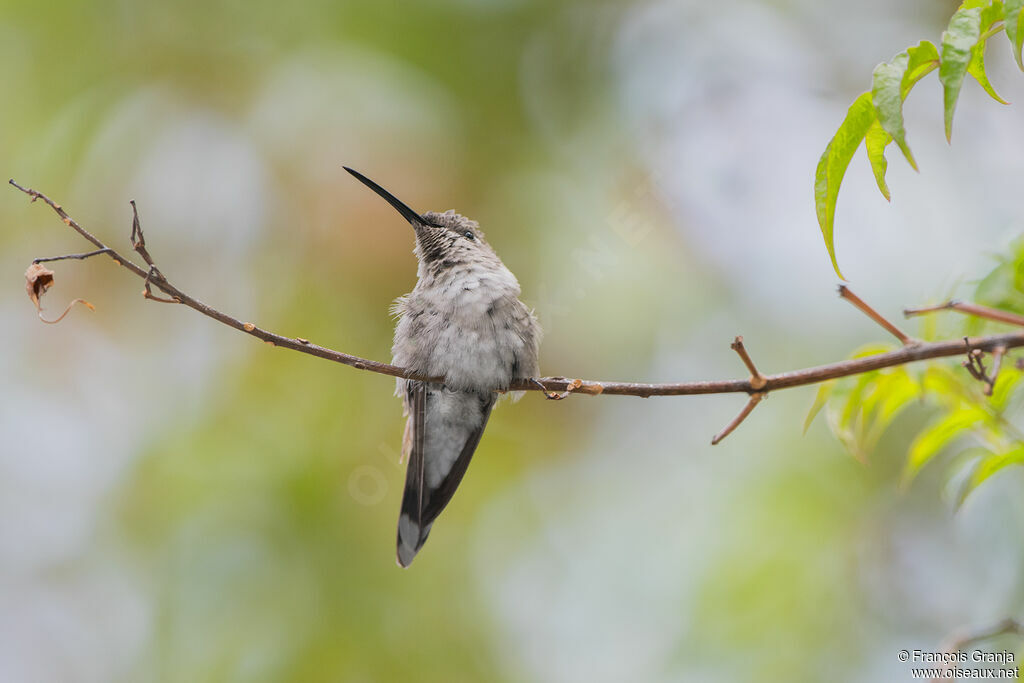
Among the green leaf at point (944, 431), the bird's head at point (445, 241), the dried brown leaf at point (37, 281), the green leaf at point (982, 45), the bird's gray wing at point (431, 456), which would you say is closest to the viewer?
the green leaf at point (982, 45)

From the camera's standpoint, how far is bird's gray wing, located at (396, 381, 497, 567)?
3.73m

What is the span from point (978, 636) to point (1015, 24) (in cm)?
144

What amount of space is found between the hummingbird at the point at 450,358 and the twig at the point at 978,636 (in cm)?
212

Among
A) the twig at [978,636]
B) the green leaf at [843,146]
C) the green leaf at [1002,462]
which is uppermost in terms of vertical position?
the green leaf at [843,146]

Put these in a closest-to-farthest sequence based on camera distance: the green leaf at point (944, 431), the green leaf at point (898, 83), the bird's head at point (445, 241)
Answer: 1. the green leaf at point (898, 83)
2. the green leaf at point (944, 431)
3. the bird's head at point (445, 241)

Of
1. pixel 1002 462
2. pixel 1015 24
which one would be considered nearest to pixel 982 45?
pixel 1015 24

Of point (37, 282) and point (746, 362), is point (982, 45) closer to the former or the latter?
point (746, 362)

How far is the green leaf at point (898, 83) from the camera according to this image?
143 cm

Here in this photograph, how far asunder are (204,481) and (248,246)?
199 centimetres

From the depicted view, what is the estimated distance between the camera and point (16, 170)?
652 cm

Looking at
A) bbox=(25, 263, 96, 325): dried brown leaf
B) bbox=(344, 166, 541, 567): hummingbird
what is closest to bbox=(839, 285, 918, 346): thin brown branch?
bbox=(25, 263, 96, 325): dried brown leaf

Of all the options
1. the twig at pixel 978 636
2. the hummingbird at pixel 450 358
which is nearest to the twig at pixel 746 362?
the twig at pixel 978 636

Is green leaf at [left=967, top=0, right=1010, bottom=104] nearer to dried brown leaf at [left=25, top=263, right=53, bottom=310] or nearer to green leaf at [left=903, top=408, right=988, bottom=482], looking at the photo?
green leaf at [left=903, top=408, right=988, bottom=482]

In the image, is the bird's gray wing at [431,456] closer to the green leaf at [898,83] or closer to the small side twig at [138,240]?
the small side twig at [138,240]
